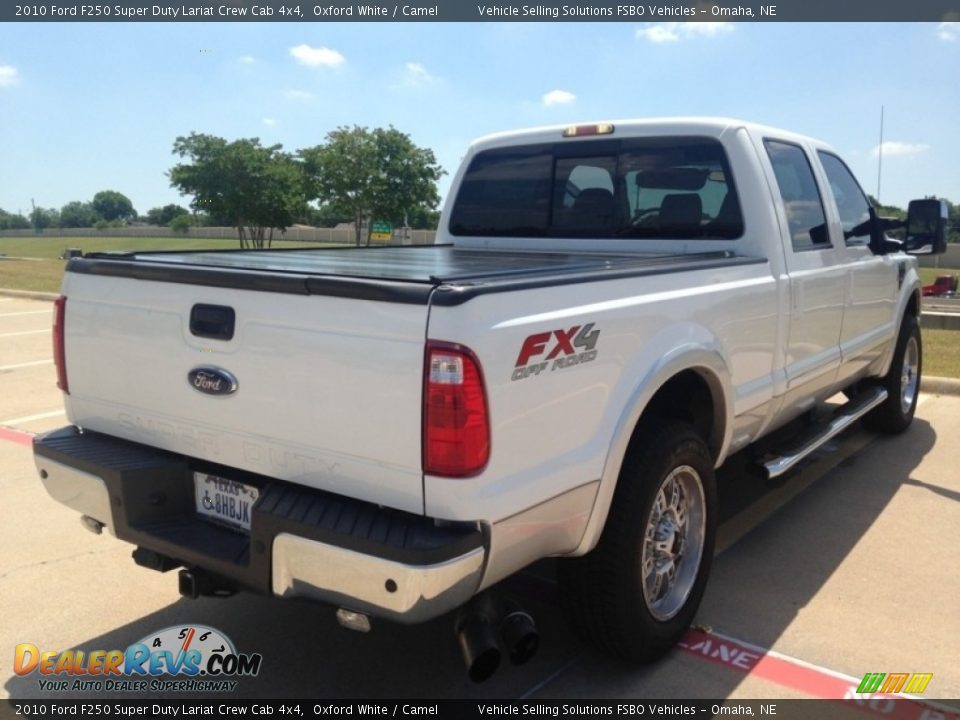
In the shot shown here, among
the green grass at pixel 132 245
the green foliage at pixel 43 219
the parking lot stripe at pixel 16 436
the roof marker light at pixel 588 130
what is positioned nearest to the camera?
the roof marker light at pixel 588 130

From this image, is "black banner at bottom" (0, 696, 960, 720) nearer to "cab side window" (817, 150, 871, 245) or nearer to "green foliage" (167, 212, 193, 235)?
"cab side window" (817, 150, 871, 245)

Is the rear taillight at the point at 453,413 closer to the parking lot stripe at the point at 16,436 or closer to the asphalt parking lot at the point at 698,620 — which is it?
the asphalt parking lot at the point at 698,620

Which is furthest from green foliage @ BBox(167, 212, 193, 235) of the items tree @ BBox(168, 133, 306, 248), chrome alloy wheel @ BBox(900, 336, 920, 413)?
chrome alloy wheel @ BBox(900, 336, 920, 413)

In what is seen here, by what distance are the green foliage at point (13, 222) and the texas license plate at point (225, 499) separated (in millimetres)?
141358

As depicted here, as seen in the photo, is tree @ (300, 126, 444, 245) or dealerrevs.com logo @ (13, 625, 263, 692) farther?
tree @ (300, 126, 444, 245)

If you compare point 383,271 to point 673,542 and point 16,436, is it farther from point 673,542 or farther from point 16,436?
point 16,436

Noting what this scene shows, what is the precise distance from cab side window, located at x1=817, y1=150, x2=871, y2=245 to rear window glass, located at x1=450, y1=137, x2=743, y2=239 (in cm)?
119

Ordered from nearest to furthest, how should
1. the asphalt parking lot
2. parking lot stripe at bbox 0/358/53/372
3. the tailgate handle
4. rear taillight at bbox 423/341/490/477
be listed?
1. rear taillight at bbox 423/341/490/477
2. the tailgate handle
3. the asphalt parking lot
4. parking lot stripe at bbox 0/358/53/372

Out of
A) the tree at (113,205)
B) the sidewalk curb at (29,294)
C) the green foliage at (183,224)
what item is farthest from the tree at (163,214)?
the sidewalk curb at (29,294)

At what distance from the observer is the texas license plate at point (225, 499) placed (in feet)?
9.12

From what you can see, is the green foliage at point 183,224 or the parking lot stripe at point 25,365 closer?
the parking lot stripe at point 25,365

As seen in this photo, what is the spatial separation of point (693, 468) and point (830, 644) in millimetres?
906

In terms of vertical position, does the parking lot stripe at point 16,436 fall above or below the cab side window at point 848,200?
below

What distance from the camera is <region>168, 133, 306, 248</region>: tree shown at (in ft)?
125
